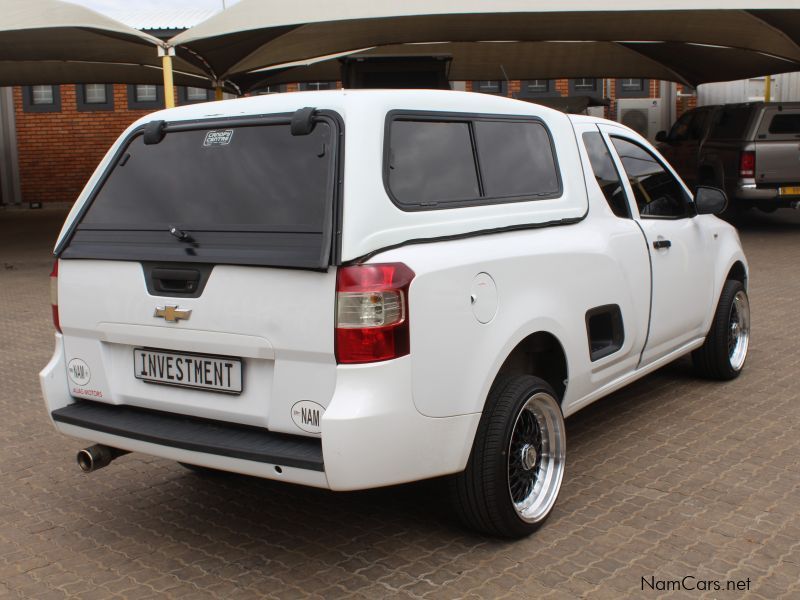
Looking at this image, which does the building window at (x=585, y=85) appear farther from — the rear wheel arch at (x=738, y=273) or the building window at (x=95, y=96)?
the rear wheel arch at (x=738, y=273)

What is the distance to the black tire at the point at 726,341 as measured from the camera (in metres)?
6.10

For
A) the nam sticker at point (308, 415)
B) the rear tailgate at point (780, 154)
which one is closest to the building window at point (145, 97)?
the rear tailgate at point (780, 154)

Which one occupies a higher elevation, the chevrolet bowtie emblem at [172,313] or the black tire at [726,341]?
the chevrolet bowtie emblem at [172,313]

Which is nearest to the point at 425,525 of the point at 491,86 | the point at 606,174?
the point at 606,174

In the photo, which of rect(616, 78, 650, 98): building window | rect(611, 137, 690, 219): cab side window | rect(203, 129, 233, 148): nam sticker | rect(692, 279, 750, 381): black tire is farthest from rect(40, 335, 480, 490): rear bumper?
rect(616, 78, 650, 98): building window

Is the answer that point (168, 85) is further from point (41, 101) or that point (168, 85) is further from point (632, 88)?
point (632, 88)

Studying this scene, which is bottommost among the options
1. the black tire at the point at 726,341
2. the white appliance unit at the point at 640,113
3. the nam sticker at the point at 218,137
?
the black tire at the point at 726,341

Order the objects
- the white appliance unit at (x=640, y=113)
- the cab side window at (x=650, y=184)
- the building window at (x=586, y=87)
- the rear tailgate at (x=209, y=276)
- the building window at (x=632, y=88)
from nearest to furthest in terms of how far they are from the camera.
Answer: the rear tailgate at (x=209, y=276)
the cab side window at (x=650, y=184)
the white appliance unit at (x=640, y=113)
the building window at (x=586, y=87)
the building window at (x=632, y=88)

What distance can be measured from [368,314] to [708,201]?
3129 millimetres

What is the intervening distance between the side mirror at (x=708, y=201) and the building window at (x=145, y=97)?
2056 centimetres

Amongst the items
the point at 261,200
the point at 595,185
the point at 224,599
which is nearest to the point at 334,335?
the point at 261,200

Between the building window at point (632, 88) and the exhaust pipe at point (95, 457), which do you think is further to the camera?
the building window at point (632, 88)

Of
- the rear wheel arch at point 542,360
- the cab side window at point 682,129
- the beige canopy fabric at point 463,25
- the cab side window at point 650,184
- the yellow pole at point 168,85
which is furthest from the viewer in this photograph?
the cab side window at point 682,129

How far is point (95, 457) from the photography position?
12.6 feet
